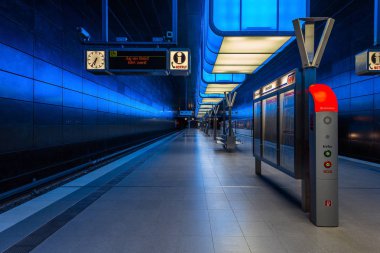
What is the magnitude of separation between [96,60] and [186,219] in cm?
587

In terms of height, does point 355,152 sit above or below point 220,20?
below

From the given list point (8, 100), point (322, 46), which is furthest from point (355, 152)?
point (8, 100)

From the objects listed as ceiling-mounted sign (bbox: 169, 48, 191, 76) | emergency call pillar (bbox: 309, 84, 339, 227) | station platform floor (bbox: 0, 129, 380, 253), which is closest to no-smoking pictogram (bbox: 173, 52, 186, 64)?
ceiling-mounted sign (bbox: 169, 48, 191, 76)

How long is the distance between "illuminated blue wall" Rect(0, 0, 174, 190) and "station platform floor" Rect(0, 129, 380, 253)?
171cm

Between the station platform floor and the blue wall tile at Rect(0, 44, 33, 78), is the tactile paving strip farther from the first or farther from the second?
the blue wall tile at Rect(0, 44, 33, 78)

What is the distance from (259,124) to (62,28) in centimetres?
700

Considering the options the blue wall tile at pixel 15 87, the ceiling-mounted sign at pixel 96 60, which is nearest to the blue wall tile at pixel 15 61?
the blue wall tile at pixel 15 87

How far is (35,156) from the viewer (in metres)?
6.91

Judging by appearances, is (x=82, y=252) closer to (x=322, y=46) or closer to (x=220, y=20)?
(x=322, y=46)

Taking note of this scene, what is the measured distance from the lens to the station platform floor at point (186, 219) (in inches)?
131

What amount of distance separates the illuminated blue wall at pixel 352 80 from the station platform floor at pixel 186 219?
14.9ft

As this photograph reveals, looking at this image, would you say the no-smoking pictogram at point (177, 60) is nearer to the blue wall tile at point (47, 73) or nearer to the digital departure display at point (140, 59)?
the digital departure display at point (140, 59)

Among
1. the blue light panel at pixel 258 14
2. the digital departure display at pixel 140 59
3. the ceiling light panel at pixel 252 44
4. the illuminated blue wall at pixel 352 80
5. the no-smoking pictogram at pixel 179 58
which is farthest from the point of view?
the illuminated blue wall at pixel 352 80

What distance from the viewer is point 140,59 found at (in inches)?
308
